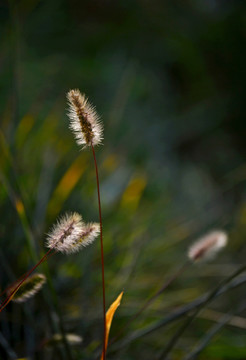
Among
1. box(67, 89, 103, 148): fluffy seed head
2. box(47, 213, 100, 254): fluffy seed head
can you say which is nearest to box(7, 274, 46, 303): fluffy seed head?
box(47, 213, 100, 254): fluffy seed head

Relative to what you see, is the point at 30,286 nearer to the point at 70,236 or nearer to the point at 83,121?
the point at 70,236

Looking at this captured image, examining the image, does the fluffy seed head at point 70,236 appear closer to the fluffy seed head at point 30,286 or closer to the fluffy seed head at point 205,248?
the fluffy seed head at point 30,286

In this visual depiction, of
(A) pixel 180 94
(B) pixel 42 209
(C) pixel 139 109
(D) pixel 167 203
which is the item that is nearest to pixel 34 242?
(B) pixel 42 209

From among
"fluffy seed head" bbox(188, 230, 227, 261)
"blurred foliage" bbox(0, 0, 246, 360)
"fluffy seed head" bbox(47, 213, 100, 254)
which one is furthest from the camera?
"blurred foliage" bbox(0, 0, 246, 360)

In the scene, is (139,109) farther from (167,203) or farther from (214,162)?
(167,203)

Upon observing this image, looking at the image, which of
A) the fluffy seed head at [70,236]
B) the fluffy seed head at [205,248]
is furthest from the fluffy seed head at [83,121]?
the fluffy seed head at [205,248]

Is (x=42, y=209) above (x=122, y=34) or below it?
below

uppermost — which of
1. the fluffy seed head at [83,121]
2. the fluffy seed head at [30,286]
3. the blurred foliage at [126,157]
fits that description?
the blurred foliage at [126,157]

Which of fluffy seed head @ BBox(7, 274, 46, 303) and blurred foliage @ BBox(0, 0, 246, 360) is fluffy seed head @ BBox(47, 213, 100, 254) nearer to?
fluffy seed head @ BBox(7, 274, 46, 303)
